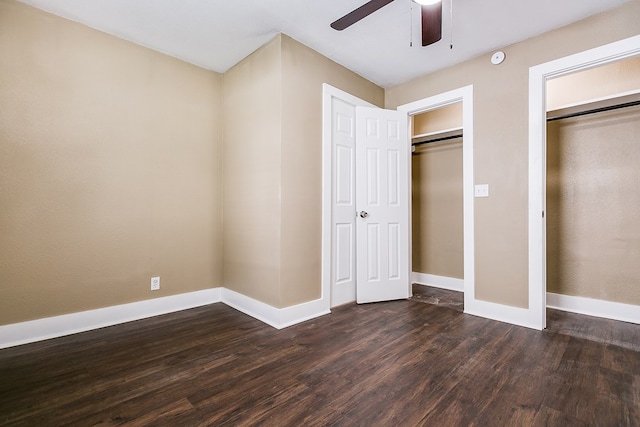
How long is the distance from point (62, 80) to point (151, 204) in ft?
4.06

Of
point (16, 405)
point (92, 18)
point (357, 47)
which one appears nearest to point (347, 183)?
point (357, 47)

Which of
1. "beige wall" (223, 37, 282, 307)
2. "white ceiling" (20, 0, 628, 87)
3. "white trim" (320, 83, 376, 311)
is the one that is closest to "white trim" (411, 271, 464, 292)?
"white trim" (320, 83, 376, 311)

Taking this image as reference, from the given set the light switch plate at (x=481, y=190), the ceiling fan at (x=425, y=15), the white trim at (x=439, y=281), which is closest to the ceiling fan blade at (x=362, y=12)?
the ceiling fan at (x=425, y=15)

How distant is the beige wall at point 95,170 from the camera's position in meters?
2.31

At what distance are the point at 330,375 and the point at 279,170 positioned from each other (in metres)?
1.73

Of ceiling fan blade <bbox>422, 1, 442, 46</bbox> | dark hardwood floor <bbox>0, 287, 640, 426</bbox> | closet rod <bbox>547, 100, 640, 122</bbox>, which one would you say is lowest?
dark hardwood floor <bbox>0, 287, 640, 426</bbox>

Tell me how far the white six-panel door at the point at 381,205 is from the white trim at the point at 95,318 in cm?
186

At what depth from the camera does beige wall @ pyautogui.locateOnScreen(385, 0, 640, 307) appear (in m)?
2.72

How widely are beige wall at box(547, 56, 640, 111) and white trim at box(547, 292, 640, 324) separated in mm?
2096

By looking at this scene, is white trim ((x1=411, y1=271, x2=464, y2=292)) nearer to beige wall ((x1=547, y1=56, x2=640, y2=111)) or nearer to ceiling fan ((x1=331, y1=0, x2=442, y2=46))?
beige wall ((x1=547, y1=56, x2=640, y2=111))

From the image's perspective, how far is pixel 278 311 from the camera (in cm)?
269

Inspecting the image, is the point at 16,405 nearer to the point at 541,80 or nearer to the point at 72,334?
the point at 72,334

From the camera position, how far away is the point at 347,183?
3.32 metres

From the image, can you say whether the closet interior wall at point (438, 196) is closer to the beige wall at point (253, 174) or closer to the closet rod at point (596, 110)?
the closet rod at point (596, 110)
